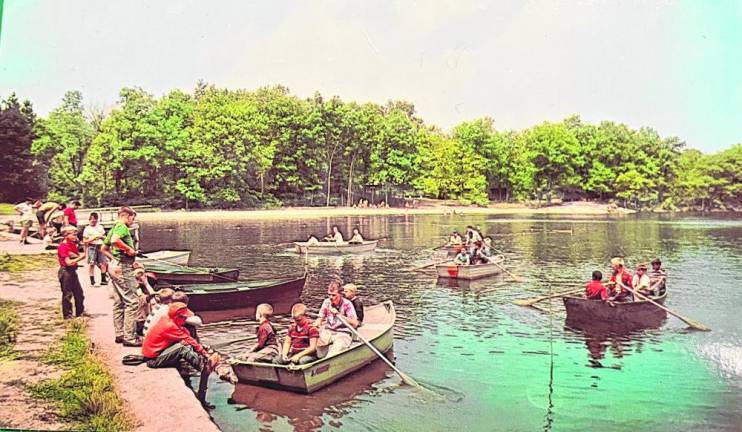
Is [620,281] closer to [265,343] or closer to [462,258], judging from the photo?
[462,258]

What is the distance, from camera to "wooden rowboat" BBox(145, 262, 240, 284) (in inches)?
293

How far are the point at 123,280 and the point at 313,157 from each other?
8.64 ft

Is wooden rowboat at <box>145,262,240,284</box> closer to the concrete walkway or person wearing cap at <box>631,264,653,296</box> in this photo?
the concrete walkway

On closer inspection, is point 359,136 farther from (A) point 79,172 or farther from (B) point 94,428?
(B) point 94,428

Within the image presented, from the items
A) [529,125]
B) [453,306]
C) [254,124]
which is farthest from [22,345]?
[529,125]

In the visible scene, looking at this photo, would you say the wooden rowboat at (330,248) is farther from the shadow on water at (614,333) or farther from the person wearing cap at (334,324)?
the shadow on water at (614,333)

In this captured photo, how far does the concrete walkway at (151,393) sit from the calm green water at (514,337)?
2.03 ft

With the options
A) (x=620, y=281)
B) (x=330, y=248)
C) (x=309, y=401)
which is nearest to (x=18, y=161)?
(x=330, y=248)

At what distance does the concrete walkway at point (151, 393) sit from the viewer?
12.7 ft

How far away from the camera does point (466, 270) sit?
9039 millimetres

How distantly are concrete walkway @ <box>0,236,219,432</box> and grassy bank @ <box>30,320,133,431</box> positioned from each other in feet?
0.29

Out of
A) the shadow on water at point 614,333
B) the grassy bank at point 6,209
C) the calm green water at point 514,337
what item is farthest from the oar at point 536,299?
the grassy bank at point 6,209

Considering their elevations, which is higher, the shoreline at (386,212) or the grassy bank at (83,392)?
the shoreline at (386,212)

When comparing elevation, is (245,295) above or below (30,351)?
above
